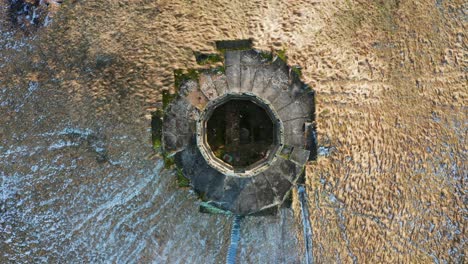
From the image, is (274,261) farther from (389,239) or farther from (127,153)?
(127,153)

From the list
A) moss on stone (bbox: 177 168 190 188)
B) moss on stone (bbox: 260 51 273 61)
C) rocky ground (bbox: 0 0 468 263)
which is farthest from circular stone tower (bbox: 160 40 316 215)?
rocky ground (bbox: 0 0 468 263)

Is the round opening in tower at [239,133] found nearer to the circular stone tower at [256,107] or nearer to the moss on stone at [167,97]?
the circular stone tower at [256,107]

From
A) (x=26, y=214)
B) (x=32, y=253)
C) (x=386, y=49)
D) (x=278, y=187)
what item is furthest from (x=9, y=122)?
(x=386, y=49)

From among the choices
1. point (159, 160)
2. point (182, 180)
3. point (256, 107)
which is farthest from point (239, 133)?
point (159, 160)

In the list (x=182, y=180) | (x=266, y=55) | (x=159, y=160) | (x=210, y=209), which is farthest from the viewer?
(x=159, y=160)

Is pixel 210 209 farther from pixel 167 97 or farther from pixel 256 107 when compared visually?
pixel 167 97

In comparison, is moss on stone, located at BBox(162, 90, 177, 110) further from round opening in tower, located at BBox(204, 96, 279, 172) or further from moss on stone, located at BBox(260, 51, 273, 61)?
moss on stone, located at BBox(260, 51, 273, 61)
